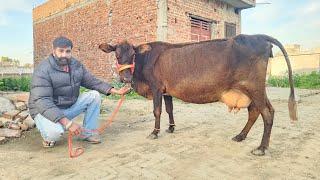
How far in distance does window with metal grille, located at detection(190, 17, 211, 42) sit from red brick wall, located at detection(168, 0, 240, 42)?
0.87 ft

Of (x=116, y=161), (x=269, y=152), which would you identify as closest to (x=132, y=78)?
(x=116, y=161)

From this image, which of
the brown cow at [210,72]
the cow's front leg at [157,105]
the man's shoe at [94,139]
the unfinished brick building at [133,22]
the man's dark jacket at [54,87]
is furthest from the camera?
the unfinished brick building at [133,22]

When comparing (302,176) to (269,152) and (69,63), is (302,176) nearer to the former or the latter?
(269,152)

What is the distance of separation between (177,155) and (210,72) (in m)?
1.17

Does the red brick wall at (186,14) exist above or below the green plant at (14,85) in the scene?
above

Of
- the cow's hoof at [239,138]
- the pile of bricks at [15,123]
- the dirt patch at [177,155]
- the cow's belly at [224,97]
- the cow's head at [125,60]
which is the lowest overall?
the dirt patch at [177,155]

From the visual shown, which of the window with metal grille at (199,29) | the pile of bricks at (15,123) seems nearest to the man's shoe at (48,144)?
the pile of bricks at (15,123)

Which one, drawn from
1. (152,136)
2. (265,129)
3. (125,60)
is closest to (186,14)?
(125,60)

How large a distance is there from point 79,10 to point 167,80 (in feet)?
38.2

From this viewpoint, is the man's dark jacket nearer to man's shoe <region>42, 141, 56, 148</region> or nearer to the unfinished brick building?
man's shoe <region>42, 141, 56, 148</region>

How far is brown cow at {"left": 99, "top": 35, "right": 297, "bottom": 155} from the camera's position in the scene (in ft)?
13.3

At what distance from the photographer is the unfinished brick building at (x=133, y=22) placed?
37.1ft

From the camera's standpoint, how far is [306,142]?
15.0 ft

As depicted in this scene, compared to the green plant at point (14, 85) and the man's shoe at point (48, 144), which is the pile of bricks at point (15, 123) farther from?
the green plant at point (14, 85)
